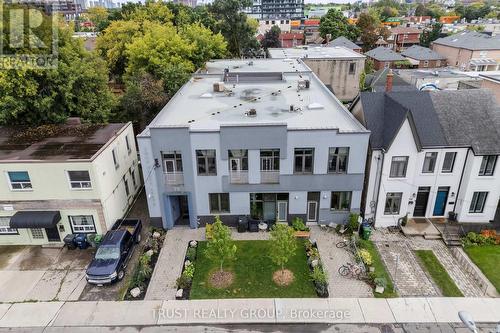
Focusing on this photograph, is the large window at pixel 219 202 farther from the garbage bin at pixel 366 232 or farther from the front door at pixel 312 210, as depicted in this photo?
the garbage bin at pixel 366 232

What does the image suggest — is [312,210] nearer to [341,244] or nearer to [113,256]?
[341,244]

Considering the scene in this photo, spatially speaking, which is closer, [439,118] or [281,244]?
[281,244]

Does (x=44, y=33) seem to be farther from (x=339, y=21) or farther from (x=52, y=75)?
(x=339, y=21)

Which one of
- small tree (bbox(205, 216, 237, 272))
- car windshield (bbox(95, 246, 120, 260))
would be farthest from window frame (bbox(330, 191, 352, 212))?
car windshield (bbox(95, 246, 120, 260))

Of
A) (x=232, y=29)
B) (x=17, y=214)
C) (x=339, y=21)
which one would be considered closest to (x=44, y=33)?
(x=17, y=214)

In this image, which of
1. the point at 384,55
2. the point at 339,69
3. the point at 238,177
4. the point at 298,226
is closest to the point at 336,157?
the point at 298,226

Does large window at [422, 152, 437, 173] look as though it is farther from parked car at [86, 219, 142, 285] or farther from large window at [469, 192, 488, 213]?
parked car at [86, 219, 142, 285]
